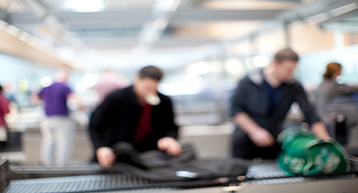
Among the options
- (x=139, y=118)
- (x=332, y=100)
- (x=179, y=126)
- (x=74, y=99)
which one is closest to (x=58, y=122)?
(x=74, y=99)

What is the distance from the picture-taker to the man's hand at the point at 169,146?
6.51ft

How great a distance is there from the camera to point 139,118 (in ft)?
7.34

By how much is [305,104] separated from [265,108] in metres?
0.30

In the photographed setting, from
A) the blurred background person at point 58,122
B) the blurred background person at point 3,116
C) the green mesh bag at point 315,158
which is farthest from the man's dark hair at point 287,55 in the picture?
the blurred background person at point 58,122

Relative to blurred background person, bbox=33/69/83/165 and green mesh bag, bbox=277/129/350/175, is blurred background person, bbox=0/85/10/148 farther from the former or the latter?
blurred background person, bbox=33/69/83/165

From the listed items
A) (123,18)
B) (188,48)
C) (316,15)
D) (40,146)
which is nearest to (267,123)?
(316,15)

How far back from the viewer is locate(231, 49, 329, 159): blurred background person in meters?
2.37

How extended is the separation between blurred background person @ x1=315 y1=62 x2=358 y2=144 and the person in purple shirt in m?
3.30

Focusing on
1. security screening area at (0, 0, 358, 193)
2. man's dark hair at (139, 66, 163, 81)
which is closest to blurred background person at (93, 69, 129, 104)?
security screening area at (0, 0, 358, 193)

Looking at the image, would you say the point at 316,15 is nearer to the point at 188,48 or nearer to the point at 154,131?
the point at 154,131

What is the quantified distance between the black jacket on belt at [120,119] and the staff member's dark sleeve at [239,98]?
597 mm

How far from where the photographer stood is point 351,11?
2.44 m

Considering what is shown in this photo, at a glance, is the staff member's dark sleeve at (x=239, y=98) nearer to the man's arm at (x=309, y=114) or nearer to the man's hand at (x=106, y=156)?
the man's arm at (x=309, y=114)

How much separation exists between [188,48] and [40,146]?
28.0ft
